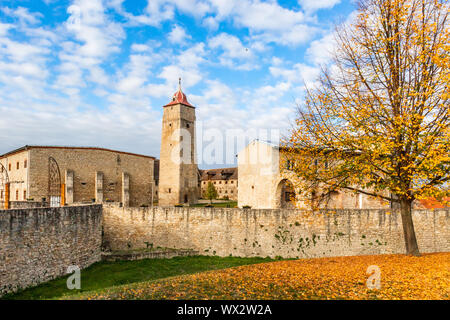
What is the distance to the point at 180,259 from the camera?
20203 mm

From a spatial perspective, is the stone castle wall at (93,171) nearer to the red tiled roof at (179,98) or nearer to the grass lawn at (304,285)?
the red tiled roof at (179,98)

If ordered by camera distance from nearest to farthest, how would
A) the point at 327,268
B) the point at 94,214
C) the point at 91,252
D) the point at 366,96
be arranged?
the point at 327,268
the point at 366,96
the point at 91,252
the point at 94,214

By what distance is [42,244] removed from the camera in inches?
597

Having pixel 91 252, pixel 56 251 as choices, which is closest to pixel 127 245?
pixel 91 252

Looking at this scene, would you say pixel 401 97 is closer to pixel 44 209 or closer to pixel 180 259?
pixel 180 259

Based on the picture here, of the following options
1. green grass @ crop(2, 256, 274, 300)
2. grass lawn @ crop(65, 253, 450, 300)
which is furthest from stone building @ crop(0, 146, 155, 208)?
grass lawn @ crop(65, 253, 450, 300)

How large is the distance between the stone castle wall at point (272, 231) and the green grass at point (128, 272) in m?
1.31

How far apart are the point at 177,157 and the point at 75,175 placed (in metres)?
14.7

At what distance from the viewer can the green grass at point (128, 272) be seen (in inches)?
549

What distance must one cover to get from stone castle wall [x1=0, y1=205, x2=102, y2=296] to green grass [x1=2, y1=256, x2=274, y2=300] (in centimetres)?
59
